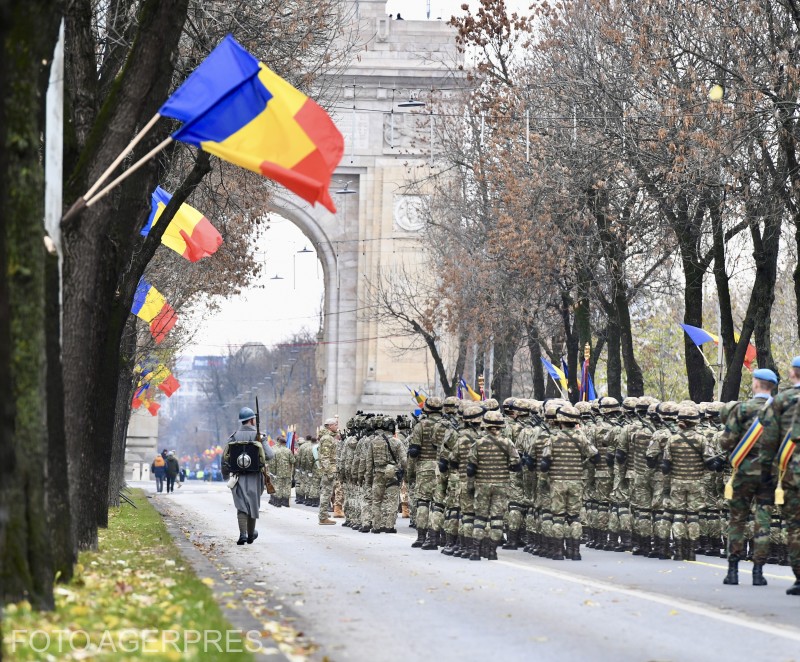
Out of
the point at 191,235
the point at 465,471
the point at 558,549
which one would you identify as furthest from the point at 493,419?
the point at 191,235

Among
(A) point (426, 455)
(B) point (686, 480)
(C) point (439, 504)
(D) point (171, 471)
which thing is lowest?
(C) point (439, 504)

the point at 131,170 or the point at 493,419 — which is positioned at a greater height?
the point at 131,170

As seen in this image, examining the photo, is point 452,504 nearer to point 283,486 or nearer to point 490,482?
point 490,482

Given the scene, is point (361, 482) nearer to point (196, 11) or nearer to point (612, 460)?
point (612, 460)

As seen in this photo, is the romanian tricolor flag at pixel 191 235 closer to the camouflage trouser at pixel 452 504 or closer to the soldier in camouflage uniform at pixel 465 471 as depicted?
the soldier in camouflage uniform at pixel 465 471

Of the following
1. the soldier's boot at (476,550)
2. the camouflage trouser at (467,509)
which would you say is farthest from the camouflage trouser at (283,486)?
the soldier's boot at (476,550)

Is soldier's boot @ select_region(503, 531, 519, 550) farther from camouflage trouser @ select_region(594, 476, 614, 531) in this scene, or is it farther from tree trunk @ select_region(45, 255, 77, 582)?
tree trunk @ select_region(45, 255, 77, 582)

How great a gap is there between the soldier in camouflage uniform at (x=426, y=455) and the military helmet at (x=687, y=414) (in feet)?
11.7

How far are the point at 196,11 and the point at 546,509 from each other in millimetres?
7653

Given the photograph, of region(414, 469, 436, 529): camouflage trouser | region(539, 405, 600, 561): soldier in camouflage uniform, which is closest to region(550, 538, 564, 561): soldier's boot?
region(539, 405, 600, 561): soldier in camouflage uniform

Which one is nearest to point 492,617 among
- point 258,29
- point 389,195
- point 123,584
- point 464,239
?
point 123,584

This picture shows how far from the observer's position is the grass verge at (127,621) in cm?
854

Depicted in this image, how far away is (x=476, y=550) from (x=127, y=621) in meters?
9.19

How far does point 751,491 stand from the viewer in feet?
49.0
